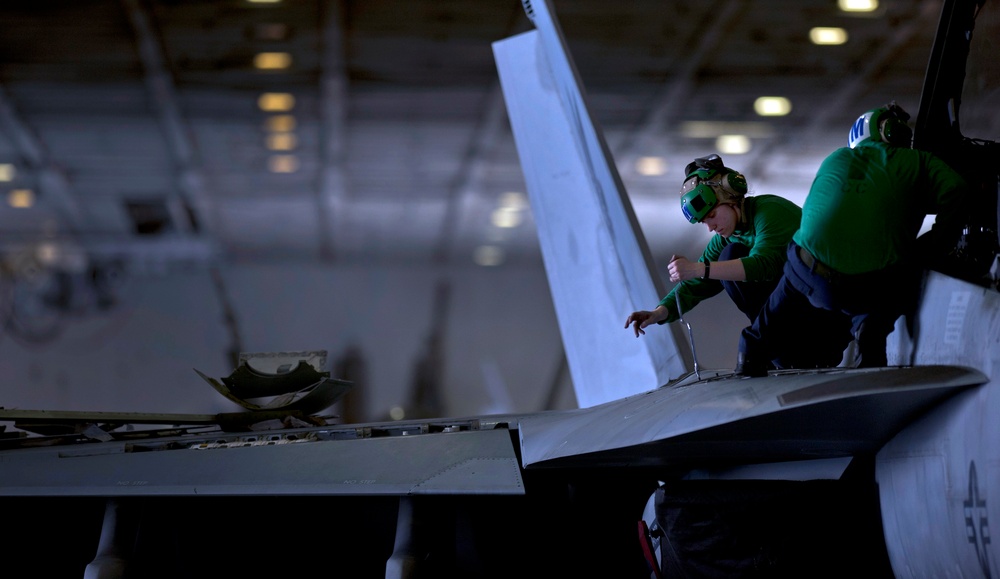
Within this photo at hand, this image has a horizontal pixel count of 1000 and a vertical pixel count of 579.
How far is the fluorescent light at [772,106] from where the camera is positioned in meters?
15.9

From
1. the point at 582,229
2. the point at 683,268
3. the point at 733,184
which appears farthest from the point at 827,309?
the point at 582,229

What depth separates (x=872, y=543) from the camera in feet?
9.87

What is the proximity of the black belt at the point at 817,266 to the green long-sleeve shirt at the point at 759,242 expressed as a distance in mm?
439

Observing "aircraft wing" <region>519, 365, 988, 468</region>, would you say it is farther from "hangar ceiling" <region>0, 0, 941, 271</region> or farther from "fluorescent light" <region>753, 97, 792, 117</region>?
"fluorescent light" <region>753, 97, 792, 117</region>

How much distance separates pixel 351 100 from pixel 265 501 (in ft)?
38.9

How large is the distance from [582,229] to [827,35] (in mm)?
10590

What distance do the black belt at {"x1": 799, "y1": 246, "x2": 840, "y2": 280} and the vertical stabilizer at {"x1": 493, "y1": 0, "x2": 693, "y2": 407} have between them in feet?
5.32

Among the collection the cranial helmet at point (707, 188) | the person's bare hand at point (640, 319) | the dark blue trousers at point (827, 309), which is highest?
the cranial helmet at point (707, 188)

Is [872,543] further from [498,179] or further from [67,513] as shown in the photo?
[498,179]

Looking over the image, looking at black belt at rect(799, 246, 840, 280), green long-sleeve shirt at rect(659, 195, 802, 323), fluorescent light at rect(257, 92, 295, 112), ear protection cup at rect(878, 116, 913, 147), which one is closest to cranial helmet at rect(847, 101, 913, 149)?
ear protection cup at rect(878, 116, 913, 147)

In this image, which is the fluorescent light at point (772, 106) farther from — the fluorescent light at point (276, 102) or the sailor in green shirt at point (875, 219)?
the sailor in green shirt at point (875, 219)

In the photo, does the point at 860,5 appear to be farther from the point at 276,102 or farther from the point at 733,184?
the point at 733,184

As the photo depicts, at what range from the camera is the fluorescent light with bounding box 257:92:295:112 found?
1506 cm

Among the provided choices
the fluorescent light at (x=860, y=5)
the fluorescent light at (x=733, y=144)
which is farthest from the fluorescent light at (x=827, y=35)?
the fluorescent light at (x=733, y=144)
